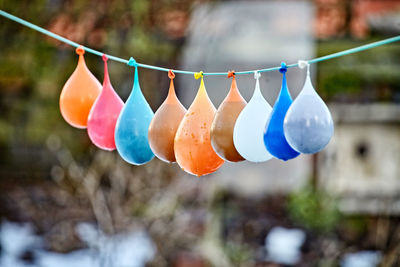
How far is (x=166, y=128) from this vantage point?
644mm

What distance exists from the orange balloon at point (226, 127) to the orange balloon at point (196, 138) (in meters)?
0.02

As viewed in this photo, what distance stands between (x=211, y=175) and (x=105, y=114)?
1998mm

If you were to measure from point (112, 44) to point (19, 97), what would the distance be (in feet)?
2.57

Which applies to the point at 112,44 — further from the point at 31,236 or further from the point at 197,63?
the point at 31,236

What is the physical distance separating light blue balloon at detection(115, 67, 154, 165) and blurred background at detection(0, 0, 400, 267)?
1578 mm

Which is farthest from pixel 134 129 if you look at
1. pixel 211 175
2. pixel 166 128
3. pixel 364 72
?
pixel 364 72

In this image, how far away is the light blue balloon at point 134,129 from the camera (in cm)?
66

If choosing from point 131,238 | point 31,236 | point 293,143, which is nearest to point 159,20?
point 131,238

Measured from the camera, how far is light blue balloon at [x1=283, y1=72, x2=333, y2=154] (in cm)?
54

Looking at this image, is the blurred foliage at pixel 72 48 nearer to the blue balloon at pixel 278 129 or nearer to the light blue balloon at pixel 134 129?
the light blue balloon at pixel 134 129

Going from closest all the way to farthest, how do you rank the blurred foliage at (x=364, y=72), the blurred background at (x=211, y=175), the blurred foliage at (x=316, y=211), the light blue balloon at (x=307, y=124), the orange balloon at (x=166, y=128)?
the light blue balloon at (x=307, y=124), the orange balloon at (x=166, y=128), the blurred background at (x=211, y=175), the blurred foliage at (x=316, y=211), the blurred foliage at (x=364, y=72)

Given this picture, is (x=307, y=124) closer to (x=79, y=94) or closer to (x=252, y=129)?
(x=252, y=129)

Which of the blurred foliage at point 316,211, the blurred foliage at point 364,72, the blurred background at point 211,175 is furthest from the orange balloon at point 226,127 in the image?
the blurred foliage at point 364,72

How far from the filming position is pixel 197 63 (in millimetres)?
2771
